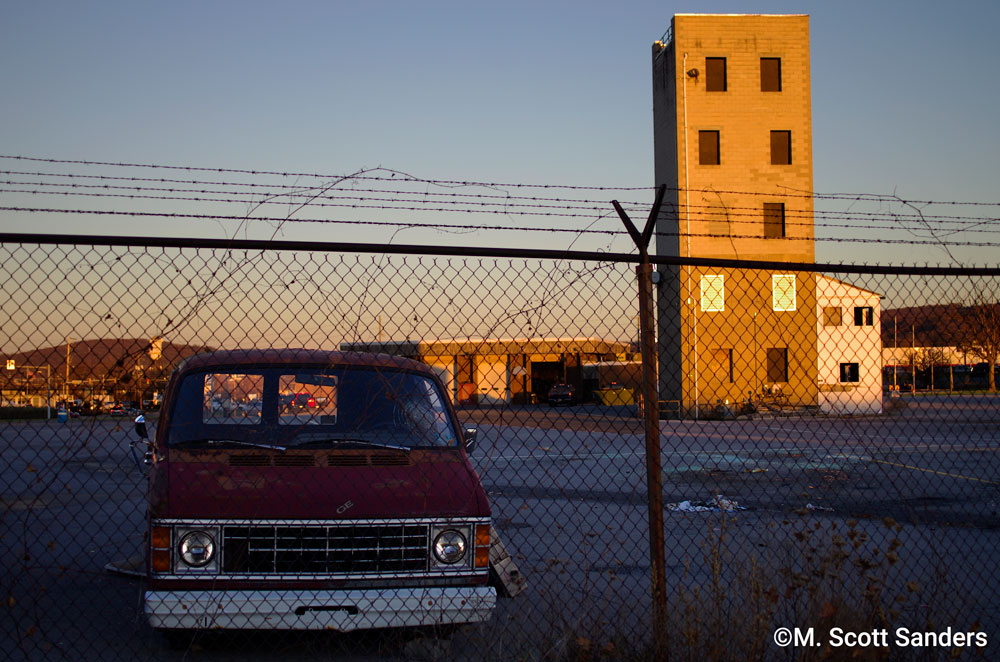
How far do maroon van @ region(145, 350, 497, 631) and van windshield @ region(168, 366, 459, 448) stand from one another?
0.09 ft

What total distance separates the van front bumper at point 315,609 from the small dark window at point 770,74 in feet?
129

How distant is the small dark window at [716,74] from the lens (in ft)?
129

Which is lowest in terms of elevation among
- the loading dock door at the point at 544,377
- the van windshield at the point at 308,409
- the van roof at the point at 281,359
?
the loading dock door at the point at 544,377

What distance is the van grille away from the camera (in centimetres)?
434

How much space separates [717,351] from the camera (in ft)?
123

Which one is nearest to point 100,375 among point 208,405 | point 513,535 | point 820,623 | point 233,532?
point 208,405

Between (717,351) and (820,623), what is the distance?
1351 inches

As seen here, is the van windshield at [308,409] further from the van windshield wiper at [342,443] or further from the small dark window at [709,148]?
the small dark window at [709,148]

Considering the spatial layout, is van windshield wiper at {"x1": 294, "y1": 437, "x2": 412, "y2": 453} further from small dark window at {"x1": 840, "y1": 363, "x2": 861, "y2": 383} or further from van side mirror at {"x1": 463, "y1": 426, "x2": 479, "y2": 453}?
small dark window at {"x1": 840, "y1": 363, "x2": 861, "y2": 383}

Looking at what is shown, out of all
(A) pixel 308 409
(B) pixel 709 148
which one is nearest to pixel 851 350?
(B) pixel 709 148

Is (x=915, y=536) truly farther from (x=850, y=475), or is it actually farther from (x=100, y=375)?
(x=100, y=375)

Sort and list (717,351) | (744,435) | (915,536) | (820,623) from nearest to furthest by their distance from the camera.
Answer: (820,623) < (915,536) < (744,435) < (717,351)

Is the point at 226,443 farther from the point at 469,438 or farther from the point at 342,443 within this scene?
the point at 469,438

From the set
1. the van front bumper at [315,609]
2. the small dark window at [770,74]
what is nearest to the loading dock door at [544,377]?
the small dark window at [770,74]
